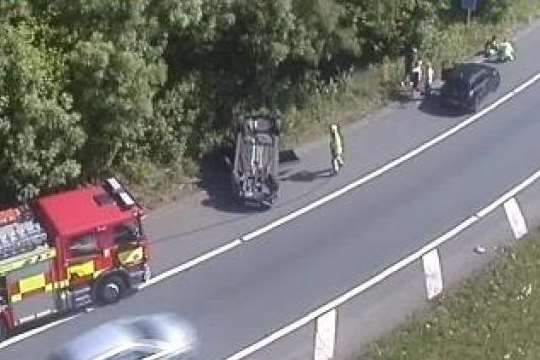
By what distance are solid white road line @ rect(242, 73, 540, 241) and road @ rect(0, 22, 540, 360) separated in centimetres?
23

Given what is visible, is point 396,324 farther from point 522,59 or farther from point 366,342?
point 522,59

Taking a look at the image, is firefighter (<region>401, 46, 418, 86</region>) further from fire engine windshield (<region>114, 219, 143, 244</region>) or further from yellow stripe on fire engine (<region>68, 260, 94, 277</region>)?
yellow stripe on fire engine (<region>68, 260, 94, 277</region>)

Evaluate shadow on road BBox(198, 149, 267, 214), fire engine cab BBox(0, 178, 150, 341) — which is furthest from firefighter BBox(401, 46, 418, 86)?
fire engine cab BBox(0, 178, 150, 341)

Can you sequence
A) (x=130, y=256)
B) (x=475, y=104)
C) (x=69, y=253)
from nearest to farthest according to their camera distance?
(x=69, y=253) < (x=130, y=256) < (x=475, y=104)

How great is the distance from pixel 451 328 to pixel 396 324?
4.86ft

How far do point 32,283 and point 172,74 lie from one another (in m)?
10.4

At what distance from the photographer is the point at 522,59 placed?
44.2m

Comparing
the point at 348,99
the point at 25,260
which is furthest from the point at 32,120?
the point at 348,99

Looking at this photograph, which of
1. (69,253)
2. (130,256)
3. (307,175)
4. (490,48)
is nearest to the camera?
(69,253)

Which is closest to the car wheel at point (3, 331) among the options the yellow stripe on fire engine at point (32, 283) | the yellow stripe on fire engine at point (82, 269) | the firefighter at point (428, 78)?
the yellow stripe on fire engine at point (32, 283)

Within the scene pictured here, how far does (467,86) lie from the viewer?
3831cm

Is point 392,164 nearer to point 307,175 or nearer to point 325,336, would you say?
point 307,175

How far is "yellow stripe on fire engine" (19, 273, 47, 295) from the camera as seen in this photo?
25.0m

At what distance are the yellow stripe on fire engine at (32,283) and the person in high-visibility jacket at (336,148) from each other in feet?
39.7
